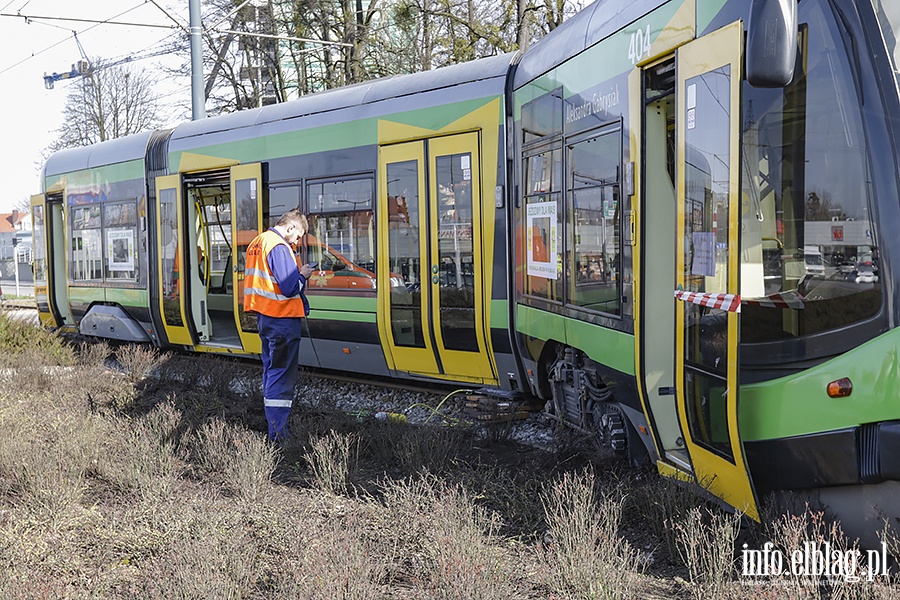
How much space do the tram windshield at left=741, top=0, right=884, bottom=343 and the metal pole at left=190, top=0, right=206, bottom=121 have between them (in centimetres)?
1279

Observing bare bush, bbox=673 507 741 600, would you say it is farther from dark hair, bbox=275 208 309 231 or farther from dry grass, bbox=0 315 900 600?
dark hair, bbox=275 208 309 231

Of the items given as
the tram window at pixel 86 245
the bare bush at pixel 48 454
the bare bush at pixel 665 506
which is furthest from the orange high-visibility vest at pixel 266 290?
the tram window at pixel 86 245

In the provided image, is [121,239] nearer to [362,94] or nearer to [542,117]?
[362,94]

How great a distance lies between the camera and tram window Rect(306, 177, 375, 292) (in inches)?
392

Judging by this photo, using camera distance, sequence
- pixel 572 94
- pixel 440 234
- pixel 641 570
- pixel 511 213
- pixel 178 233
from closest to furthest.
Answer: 1. pixel 641 570
2. pixel 572 94
3. pixel 511 213
4. pixel 440 234
5. pixel 178 233

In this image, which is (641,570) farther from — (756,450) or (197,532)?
(197,532)

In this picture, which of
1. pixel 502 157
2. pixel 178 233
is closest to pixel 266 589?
pixel 502 157

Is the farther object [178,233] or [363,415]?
[178,233]

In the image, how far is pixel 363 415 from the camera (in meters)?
8.75

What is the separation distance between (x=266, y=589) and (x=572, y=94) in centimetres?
392

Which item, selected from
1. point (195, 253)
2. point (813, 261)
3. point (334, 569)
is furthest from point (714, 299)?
point (195, 253)

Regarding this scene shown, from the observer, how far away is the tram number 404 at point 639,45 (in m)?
Result: 5.51

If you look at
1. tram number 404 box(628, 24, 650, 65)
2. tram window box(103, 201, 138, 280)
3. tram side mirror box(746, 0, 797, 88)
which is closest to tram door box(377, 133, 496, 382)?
tram number 404 box(628, 24, 650, 65)

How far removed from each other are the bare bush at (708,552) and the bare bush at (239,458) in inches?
105
